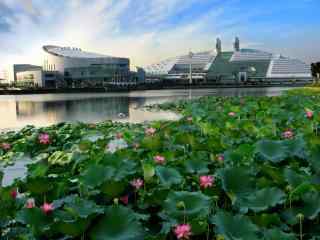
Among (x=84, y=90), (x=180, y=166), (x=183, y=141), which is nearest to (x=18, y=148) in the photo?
(x=183, y=141)

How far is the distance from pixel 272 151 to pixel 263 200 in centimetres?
71

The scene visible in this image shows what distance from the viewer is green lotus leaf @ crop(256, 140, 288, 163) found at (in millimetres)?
2287

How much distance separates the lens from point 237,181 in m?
1.86

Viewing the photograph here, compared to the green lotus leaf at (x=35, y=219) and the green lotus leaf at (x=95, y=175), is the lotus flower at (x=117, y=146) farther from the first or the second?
the green lotus leaf at (x=35, y=219)

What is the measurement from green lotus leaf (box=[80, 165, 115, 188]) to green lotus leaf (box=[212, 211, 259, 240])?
0.59 meters

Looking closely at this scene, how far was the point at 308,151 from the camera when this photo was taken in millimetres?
2367

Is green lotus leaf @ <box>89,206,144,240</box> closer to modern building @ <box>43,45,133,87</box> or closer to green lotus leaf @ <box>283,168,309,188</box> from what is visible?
green lotus leaf @ <box>283,168,309,188</box>

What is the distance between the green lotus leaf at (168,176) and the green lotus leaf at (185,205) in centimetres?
27

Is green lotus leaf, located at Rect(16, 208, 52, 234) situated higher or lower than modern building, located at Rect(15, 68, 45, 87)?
lower

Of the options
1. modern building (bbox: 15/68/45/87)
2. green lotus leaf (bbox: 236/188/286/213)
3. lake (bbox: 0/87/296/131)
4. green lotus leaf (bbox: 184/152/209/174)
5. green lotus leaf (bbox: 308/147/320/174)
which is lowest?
lake (bbox: 0/87/296/131)

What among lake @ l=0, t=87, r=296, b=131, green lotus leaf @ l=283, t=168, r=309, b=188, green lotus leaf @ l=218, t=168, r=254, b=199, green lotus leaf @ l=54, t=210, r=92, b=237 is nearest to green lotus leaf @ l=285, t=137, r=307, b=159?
green lotus leaf @ l=283, t=168, r=309, b=188

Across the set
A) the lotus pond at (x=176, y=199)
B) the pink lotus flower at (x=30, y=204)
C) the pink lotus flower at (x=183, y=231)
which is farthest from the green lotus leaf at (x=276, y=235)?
the pink lotus flower at (x=30, y=204)

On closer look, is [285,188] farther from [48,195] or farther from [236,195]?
[48,195]

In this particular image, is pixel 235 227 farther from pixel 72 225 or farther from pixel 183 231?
pixel 72 225
